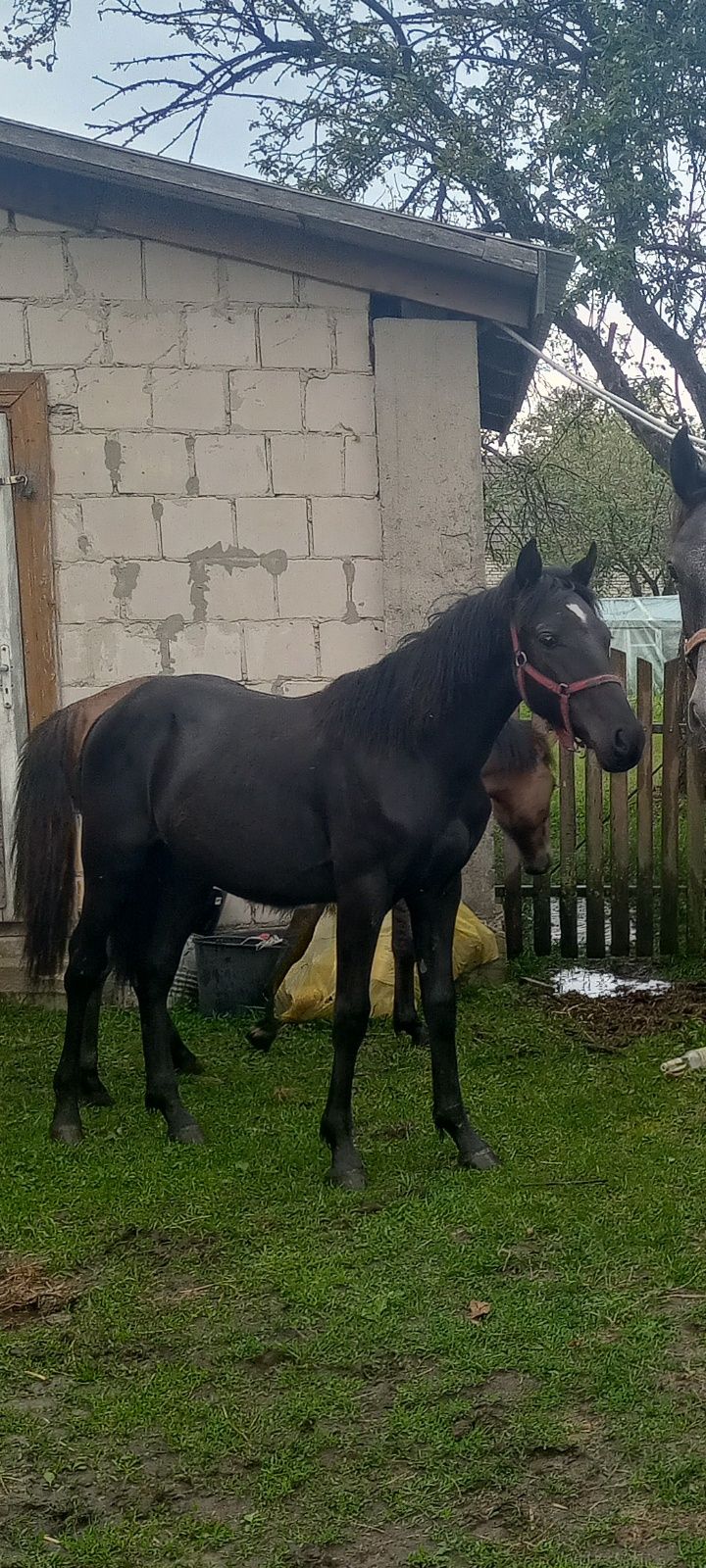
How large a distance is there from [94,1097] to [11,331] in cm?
389

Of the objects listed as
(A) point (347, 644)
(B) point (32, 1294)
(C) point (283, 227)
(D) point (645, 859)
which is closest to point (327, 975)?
(A) point (347, 644)

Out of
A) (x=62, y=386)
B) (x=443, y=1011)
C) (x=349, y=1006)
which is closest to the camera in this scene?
(x=349, y=1006)

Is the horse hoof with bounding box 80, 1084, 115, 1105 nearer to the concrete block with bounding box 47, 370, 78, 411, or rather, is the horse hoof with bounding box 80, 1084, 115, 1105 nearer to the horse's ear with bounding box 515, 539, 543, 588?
the horse's ear with bounding box 515, 539, 543, 588

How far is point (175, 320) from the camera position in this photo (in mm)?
6523

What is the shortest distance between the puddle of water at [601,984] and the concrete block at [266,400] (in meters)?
3.32

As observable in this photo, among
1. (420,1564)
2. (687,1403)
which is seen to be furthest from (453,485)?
(420,1564)

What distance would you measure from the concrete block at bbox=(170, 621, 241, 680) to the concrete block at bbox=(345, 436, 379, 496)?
38.1 inches

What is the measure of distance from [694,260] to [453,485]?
7.56 meters

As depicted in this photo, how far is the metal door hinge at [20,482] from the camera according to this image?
6.45 meters

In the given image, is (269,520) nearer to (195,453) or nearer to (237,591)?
(237,591)

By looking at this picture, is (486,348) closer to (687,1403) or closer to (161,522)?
(161,522)

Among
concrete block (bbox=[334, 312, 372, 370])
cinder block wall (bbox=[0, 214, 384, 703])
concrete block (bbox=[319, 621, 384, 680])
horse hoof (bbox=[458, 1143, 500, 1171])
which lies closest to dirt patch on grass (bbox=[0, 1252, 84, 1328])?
horse hoof (bbox=[458, 1143, 500, 1171])

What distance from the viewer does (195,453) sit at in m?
6.55

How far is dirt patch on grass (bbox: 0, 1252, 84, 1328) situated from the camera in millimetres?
3288
